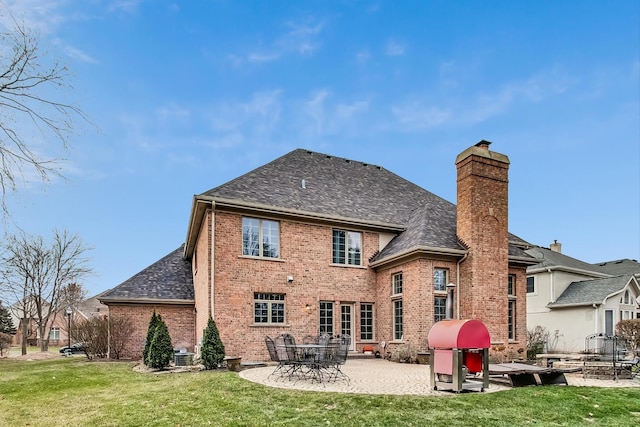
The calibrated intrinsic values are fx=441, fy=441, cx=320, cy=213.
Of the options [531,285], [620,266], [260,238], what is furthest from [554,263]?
[260,238]

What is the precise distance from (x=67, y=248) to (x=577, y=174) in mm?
28940

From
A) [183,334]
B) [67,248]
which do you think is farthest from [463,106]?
[67,248]

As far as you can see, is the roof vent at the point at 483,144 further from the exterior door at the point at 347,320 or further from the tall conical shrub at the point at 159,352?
the tall conical shrub at the point at 159,352

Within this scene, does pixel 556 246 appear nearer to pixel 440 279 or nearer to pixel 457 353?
pixel 440 279

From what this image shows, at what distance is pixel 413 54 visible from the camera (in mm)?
16516

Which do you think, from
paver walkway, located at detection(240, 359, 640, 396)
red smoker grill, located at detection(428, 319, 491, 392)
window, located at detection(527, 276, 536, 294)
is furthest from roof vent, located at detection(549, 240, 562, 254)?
red smoker grill, located at detection(428, 319, 491, 392)

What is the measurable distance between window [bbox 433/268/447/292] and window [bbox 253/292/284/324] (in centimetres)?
529

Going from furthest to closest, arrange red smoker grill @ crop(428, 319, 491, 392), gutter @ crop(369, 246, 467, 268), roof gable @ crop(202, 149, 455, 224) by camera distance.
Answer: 1. roof gable @ crop(202, 149, 455, 224)
2. gutter @ crop(369, 246, 467, 268)
3. red smoker grill @ crop(428, 319, 491, 392)

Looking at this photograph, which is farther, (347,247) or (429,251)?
(347,247)

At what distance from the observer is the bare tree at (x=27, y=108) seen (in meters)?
4.76

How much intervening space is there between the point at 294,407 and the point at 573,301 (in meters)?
20.7

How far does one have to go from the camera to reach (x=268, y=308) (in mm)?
15156

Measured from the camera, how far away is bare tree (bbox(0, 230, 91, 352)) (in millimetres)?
25889

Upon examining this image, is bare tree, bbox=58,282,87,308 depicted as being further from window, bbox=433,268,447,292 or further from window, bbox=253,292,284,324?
window, bbox=433,268,447,292
